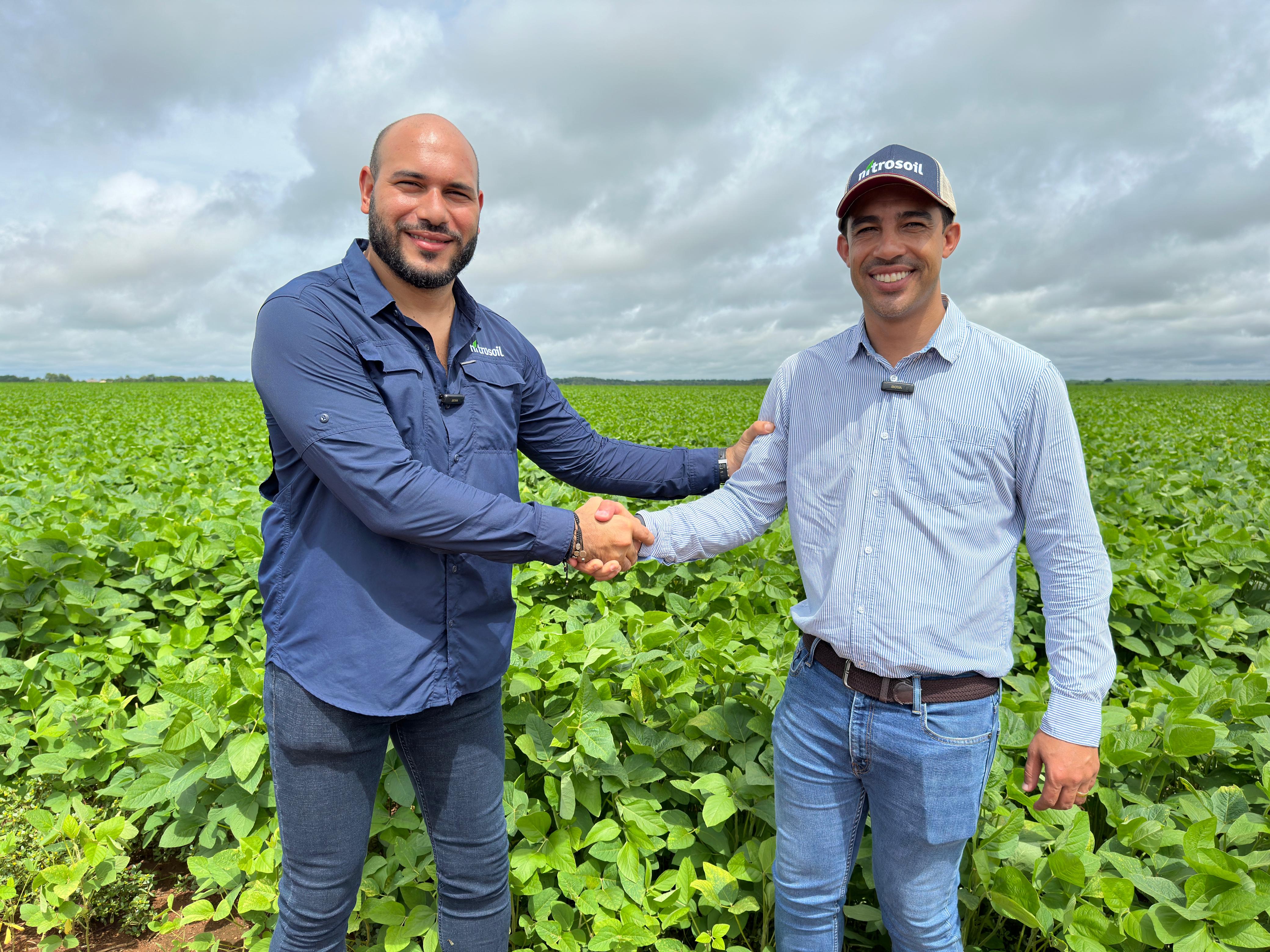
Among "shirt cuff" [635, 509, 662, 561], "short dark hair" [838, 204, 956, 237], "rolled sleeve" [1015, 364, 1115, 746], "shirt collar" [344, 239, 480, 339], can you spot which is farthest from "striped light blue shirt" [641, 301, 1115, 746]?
"shirt collar" [344, 239, 480, 339]

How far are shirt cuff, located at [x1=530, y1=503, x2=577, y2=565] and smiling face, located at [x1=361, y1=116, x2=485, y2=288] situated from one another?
2.35 ft

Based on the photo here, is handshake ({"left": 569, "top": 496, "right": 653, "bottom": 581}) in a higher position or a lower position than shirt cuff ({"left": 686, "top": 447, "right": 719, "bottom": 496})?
lower

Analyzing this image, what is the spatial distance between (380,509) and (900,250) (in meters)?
1.46

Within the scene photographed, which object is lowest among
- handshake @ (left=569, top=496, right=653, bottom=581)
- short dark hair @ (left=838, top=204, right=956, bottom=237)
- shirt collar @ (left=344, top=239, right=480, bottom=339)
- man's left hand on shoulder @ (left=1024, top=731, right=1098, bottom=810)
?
man's left hand on shoulder @ (left=1024, top=731, right=1098, bottom=810)

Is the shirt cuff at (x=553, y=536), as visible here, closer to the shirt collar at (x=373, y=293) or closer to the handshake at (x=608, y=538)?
the handshake at (x=608, y=538)

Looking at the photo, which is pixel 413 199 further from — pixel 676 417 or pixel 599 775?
pixel 676 417

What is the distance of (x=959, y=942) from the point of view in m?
2.01

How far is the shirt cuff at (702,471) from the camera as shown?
9.96 ft

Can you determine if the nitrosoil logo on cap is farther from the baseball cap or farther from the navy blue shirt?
the navy blue shirt

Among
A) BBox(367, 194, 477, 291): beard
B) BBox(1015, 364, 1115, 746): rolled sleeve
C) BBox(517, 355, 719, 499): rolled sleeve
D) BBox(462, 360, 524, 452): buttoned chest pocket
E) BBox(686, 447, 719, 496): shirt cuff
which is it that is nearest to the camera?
BBox(1015, 364, 1115, 746): rolled sleeve

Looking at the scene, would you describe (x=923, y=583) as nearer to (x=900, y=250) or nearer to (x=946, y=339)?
(x=946, y=339)

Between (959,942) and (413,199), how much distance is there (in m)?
2.52

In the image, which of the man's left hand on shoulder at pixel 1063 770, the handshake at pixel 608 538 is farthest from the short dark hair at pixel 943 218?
the man's left hand on shoulder at pixel 1063 770

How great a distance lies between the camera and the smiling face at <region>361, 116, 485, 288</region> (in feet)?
6.68
